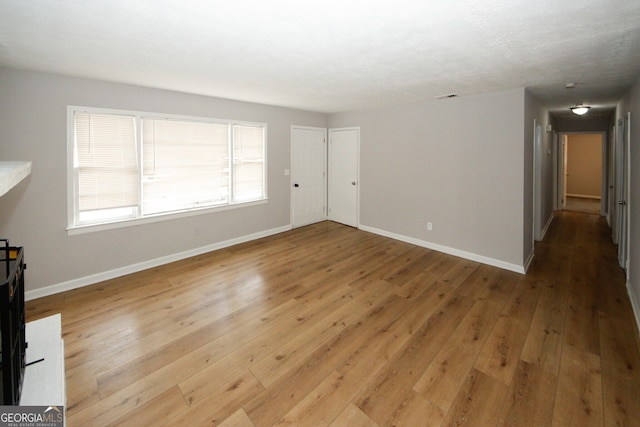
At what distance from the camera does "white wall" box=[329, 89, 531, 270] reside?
3936mm

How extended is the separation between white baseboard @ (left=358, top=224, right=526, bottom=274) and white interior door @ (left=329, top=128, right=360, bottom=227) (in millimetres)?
606

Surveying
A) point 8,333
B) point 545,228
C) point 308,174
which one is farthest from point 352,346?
point 545,228

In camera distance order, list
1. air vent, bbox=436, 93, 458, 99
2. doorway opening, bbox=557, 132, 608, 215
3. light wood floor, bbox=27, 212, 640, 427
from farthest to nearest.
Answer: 1. doorway opening, bbox=557, 132, 608, 215
2. air vent, bbox=436, 93, 458, 99
3. light wood floor, bbox=27, 212, 640, 427

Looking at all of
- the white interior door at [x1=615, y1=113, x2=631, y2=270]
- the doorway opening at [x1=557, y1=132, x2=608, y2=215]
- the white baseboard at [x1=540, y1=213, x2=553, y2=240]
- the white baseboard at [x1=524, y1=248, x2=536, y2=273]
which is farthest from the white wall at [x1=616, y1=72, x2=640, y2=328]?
the doorway opening at [x1=557, y1=132, x2=608, y2=215]

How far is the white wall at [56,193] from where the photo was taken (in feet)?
9.93

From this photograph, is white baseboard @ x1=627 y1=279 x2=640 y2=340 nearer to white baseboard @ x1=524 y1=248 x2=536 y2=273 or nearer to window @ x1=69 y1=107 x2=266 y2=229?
white baseboard @ x1=524 y1=248 x2=536 y2=273

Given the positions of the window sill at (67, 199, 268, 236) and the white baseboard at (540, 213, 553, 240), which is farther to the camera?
the white baseboard at (540, 213, 553, 240)

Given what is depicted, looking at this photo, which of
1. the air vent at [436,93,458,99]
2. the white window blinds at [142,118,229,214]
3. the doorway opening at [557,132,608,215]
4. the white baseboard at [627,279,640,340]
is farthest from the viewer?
the doorway opening at [557,132,608,215]

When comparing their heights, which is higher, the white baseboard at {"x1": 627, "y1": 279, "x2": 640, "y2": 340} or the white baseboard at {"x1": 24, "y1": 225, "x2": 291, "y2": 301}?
the white baseboard at {"x1": 24, "y1": 225, "x2": 291, "y2": 301}

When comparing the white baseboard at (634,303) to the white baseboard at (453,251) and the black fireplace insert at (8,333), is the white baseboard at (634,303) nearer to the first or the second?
the white baseboard at (453,251)

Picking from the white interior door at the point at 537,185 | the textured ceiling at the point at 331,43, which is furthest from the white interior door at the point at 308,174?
the white interior door at the point at 537,185

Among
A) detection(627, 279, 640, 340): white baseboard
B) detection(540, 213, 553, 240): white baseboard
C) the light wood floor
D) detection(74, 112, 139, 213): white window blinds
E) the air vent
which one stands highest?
the air vent

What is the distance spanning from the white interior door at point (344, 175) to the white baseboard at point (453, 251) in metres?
0.61

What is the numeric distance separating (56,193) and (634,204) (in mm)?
6325
